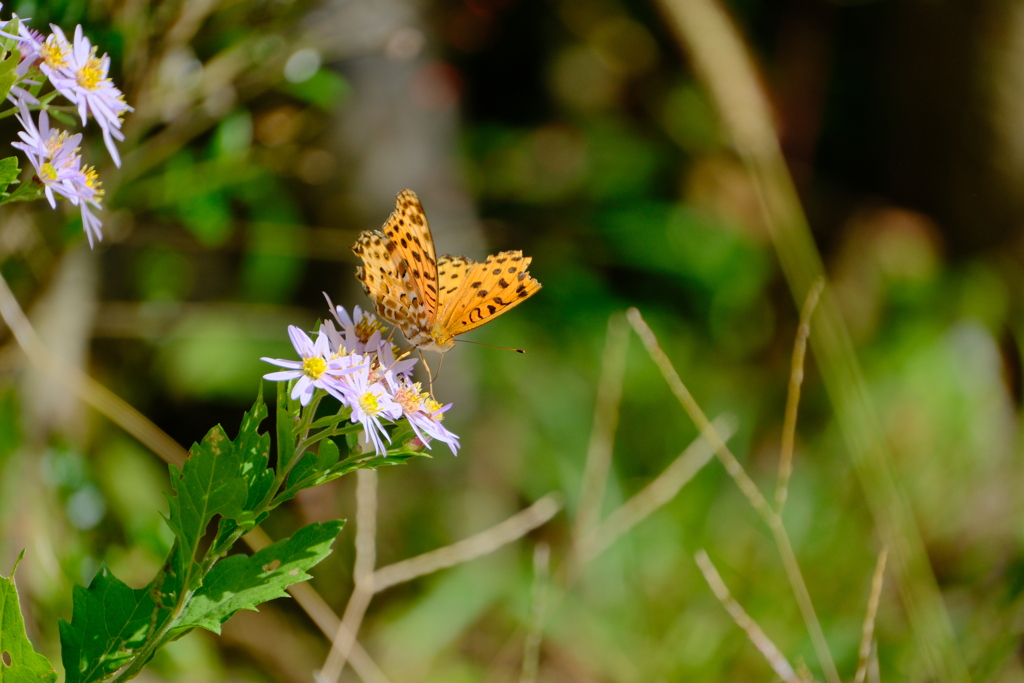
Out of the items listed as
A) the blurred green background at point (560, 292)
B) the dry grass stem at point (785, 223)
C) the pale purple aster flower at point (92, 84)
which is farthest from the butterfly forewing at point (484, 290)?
the dry grass stem at point (785, 223)

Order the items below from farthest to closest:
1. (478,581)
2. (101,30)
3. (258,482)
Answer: (478,581) → (101,30) → (258,482)

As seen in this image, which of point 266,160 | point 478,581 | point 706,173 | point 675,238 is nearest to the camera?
point 266,160

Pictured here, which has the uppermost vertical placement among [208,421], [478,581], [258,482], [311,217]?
[258,482]

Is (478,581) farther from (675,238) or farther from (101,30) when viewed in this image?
(101,30)

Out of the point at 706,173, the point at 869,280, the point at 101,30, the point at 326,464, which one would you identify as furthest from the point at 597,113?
the point at 326,464

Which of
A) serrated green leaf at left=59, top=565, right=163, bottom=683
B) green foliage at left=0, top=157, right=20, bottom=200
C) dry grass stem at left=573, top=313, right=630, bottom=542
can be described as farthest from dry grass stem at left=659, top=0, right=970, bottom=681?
green foliage at left=0, top=157, right=20, bottom=200

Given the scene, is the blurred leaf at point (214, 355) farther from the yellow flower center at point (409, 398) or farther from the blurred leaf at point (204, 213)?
the yellow flower center at point (409, 398)
